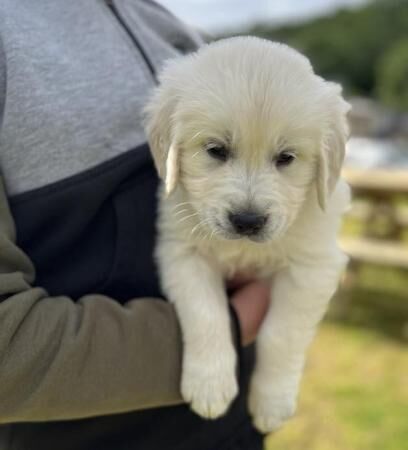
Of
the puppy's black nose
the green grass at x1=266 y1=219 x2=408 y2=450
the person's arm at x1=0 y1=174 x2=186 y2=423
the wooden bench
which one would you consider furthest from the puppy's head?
the wooden bench

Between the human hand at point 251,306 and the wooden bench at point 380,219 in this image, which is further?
the wooden bench at point 380,219

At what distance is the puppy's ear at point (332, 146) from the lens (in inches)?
60.5

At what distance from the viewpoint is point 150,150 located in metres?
1.62

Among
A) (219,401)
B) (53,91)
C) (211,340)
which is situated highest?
(53,91)

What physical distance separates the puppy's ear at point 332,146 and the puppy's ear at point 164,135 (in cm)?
34

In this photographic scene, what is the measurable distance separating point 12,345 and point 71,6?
0.81m

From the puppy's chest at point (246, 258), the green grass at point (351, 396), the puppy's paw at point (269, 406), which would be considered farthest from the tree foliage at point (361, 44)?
the puppy's paw at point (269, 406)

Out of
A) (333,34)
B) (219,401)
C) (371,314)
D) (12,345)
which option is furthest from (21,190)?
(333,34)

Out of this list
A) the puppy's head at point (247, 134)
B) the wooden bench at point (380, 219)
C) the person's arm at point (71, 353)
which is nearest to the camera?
the person's arm at point (71, 353)

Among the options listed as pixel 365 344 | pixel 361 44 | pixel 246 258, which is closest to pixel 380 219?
pixel 365 344

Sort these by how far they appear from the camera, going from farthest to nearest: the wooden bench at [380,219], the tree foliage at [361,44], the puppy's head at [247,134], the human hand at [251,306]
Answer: the tree foliage at [361,44] < the wooden bench at [380,219] < the human hand at [251,306] < the puppy's head at [247,134]

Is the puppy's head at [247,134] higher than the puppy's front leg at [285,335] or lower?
higher

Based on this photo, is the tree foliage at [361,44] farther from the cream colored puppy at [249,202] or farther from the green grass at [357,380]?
the cream colored puppy at [249,202]

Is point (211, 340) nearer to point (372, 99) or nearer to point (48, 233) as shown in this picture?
point (48, 233)
